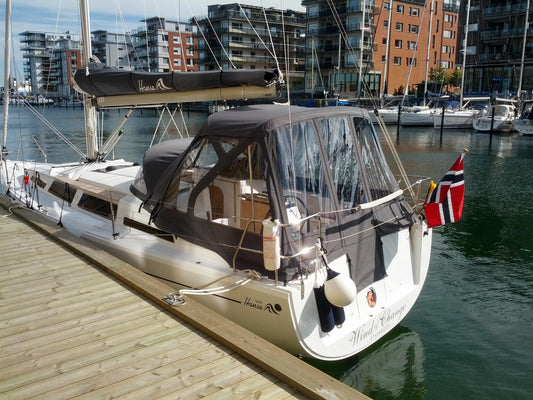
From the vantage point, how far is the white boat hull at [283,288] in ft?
17.1

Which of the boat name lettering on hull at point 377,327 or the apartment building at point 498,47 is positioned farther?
the apartment building at point 498,47

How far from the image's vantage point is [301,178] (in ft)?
18.9

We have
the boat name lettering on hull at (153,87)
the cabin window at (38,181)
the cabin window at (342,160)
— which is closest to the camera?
the cabin window at (342,160)

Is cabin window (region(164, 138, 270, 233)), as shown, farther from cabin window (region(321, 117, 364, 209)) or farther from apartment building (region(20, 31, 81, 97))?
apartment building (region(20, 31, 81, 97))

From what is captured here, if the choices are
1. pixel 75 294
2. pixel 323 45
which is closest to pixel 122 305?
pixel 75 294

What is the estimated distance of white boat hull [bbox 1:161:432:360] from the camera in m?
5.21

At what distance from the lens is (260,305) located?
5363mm

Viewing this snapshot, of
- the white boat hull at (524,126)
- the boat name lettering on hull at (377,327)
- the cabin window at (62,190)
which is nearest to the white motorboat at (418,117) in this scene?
the white boat hull at (524,126)

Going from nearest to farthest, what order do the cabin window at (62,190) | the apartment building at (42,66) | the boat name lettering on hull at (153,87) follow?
the boat name lettering on hull at (153,87) < the cabin window at (62,190) < the apartment building at (42,66)

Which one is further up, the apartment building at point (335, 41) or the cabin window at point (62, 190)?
the apartment building at point (335, 41)

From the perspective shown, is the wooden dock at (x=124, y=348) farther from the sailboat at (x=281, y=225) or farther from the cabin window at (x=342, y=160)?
the cabin window at (x=342, y=160)

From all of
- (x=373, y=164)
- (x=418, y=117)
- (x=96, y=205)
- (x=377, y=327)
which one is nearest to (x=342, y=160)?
(x=373, y=164)

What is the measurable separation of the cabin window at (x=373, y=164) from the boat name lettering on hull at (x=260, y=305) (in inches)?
84.1

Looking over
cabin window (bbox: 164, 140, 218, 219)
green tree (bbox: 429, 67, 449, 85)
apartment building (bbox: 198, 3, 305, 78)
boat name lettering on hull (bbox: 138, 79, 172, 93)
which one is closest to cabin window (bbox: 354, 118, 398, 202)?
cabin window (bbox: 164, 140, 218, 219)
